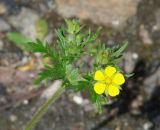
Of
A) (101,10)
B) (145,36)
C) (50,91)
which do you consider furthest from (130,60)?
(50,91)

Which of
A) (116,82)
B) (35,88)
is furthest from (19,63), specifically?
(116,82)

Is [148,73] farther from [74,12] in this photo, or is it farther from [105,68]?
[105,68]

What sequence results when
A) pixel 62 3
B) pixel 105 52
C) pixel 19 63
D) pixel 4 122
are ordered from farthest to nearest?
1. pixel 62 3
2. pixel 19 63
3. pixel 4 122
4. pixel 105 52

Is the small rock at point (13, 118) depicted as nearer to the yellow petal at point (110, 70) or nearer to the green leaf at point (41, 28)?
the green leaf at point (41, 28)

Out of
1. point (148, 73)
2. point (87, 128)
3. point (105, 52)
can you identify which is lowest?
point (87, 128)

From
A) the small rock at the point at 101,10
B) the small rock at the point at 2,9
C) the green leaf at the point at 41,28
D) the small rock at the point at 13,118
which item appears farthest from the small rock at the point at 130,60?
the small rock at the point at 2,9

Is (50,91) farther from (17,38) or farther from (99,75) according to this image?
(99,75)

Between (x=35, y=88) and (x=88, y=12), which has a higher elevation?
(x=88, y=12)

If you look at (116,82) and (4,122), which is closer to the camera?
(116,82)
